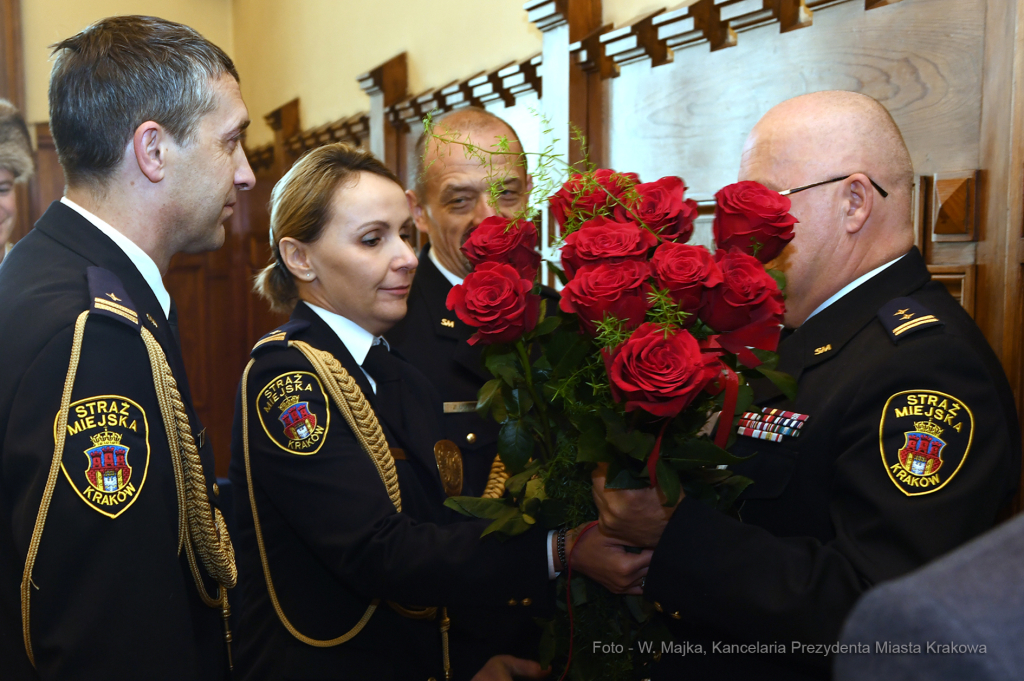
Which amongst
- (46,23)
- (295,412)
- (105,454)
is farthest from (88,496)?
(46,23)

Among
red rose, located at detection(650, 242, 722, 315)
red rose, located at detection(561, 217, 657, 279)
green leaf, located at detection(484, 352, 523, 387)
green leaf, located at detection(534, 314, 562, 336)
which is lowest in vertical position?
green leaf, located at detection(484, 352, 523, 387)

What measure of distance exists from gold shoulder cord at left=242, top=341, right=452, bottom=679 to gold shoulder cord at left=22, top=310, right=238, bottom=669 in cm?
14

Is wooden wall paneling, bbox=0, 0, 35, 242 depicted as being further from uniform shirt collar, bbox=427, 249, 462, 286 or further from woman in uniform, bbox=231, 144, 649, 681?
woman in uniform, bbox=231, 144, 649, 681

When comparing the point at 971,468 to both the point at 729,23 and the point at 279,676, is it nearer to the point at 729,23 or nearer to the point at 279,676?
the point at 279,676

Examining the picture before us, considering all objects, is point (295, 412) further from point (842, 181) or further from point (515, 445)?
point (842, 181)

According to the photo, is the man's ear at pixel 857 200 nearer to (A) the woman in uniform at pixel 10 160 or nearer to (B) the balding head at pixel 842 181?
(B) the balding head at pixel 842 181

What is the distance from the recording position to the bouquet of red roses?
1.02 metres

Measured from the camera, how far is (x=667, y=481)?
1099 mm

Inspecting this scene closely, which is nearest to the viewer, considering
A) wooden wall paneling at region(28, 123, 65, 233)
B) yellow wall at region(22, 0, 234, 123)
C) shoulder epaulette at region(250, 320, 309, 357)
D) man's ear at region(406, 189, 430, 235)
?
shoulder epaulette at region(250, 320, 309, 357)

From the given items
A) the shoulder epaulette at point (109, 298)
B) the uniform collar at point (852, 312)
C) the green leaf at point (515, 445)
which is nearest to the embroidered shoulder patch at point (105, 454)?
the shoulder epaulette at point (109, 298)

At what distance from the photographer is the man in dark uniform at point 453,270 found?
6.97 ft

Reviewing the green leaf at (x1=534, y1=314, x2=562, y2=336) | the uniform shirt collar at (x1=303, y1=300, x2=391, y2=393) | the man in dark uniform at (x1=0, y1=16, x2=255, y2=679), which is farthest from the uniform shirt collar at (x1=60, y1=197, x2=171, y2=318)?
the green leaf at (x1=534, y1=314, x2=562, y2=336)

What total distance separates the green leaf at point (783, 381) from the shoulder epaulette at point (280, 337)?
921 mm

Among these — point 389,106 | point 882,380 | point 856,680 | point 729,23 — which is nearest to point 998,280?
point 882,380
